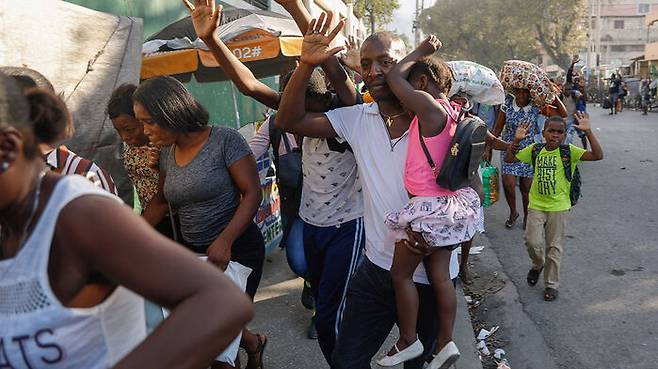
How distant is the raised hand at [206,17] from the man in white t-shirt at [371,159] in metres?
0.49

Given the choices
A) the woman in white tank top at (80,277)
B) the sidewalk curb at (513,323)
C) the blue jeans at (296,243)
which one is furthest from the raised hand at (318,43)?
the sidewalk curb at (513,323)

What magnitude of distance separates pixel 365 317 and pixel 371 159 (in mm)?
712

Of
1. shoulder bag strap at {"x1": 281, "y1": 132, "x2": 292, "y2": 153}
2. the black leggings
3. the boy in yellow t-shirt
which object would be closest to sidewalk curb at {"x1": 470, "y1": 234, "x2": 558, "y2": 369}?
the boy in yellow t-shirt

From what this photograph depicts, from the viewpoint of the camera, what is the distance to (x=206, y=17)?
2.84 meters

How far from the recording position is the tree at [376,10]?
114ft

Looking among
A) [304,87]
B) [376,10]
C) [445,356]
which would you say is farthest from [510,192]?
[376,10]

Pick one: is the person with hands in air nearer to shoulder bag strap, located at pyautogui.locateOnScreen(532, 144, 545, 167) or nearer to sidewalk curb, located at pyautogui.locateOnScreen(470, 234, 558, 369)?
sidewalk curb, located at pyautogui.locateOnScreen(470, 234, 558, 369)

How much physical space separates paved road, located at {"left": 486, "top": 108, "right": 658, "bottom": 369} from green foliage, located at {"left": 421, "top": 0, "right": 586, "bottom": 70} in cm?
3605

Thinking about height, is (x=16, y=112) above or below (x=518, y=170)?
above

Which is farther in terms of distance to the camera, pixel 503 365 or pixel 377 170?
pixel 503 365

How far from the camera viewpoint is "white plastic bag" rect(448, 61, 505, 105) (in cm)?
567

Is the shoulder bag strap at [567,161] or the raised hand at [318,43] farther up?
the raised hand at [318,43]

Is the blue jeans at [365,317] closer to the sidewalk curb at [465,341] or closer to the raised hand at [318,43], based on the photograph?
the raised hand at [318,43]

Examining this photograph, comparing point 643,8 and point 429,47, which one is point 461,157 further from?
point 643,8
